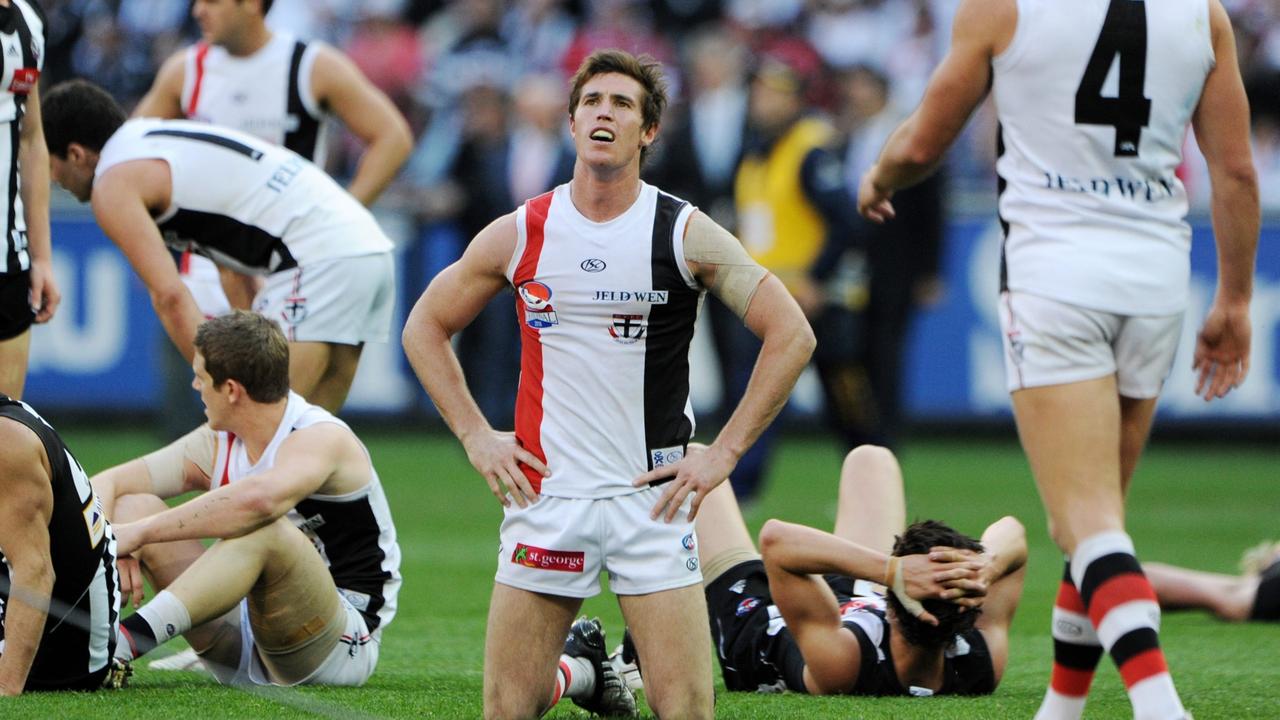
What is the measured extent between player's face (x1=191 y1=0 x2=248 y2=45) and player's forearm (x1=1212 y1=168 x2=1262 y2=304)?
14.2 ft

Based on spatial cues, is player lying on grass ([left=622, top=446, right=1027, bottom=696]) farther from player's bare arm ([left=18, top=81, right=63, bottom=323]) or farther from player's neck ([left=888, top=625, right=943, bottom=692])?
player's bare arm ([left=18, top=81, right=63, bottom=323])

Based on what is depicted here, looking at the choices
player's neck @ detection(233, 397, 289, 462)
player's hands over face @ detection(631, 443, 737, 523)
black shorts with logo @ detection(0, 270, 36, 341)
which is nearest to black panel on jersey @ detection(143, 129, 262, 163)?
black shorts with logo @ detection(0, 270, 36, 341)

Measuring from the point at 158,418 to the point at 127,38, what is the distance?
3.85 metres

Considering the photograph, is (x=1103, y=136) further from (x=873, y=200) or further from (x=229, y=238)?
(x=229, y=238)

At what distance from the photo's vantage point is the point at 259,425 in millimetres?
5207

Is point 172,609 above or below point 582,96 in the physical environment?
below

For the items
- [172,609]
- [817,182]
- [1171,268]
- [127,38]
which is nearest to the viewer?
[1171,268]

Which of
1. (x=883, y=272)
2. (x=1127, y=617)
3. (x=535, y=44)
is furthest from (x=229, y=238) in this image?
(x=535, y=44)

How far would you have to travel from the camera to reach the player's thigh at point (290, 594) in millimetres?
5012

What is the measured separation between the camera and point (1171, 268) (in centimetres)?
430

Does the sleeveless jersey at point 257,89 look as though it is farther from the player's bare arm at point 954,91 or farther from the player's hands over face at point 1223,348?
the player's hands over face at point 1223,348

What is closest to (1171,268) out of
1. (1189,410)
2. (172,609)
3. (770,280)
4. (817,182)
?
(770,280)

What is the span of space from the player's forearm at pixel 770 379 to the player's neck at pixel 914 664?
3.24ft

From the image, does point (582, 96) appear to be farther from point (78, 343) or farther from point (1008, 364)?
point (78, 343)
